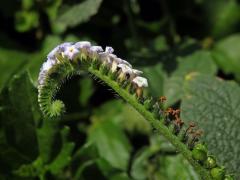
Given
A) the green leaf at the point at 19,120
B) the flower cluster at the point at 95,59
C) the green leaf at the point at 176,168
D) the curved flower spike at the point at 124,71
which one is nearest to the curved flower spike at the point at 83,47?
the flower cluster at the point at 95,59

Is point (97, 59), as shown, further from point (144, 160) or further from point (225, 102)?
point (144, 160)

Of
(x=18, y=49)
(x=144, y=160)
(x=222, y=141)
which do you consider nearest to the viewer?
(x=222, y=141)

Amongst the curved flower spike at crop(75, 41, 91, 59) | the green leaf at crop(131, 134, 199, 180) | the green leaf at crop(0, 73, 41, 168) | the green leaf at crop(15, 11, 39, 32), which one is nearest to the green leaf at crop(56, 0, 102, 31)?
the green leaf at crop(15, 11, 39, 32)

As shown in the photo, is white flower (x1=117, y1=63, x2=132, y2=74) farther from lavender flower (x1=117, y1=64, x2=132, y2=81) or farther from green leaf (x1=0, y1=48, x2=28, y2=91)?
green leaf (x1=0, y1=48, x2=28, y2=91)

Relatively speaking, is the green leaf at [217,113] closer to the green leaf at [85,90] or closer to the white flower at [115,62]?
the white flower at [115,62]

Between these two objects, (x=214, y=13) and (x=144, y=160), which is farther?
(x=214, y=13)

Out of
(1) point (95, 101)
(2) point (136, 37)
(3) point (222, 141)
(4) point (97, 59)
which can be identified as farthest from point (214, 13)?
(4) point (97, 59)

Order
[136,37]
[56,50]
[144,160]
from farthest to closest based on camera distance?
[136,37], [144,160], [56,50]
